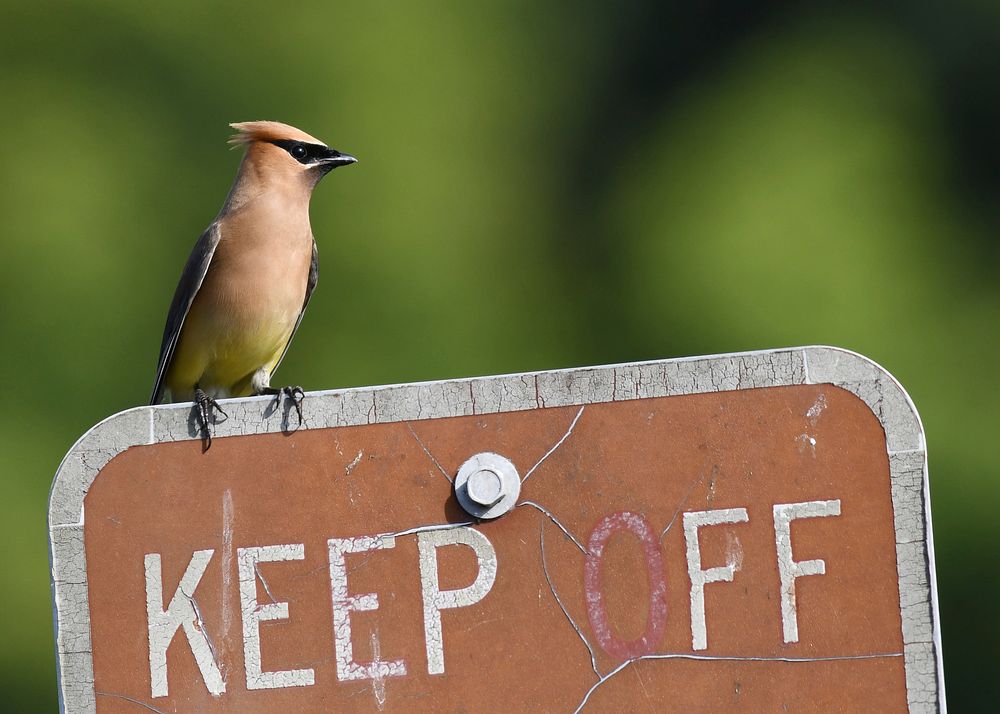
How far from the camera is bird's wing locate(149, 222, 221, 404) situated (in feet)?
12.1

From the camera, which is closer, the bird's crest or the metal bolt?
the metal bolt

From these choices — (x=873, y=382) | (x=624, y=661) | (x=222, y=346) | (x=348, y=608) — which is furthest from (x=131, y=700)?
(x=222, y=346)

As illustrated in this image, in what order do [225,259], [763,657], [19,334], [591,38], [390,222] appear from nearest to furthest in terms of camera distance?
[763,657], [225,259], [19,334], [390,222], [591,38]

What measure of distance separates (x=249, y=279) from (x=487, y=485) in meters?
1.89

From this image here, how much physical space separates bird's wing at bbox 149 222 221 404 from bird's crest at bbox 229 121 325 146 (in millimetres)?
333

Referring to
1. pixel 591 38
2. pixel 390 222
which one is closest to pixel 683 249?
pixel 390 222

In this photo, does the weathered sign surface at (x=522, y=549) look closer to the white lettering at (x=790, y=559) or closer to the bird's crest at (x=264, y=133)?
the white lettering at (x=790, y=559)

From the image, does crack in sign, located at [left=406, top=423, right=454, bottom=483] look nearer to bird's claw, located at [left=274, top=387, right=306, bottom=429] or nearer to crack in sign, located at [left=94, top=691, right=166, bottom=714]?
bird's claw, located at [left=274, top=387, right=306, bottom=429]

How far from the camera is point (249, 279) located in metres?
3.65

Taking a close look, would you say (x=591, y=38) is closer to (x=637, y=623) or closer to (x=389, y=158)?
(x=389, y=158)

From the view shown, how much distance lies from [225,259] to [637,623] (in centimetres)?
213

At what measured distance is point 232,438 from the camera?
78.8 inches

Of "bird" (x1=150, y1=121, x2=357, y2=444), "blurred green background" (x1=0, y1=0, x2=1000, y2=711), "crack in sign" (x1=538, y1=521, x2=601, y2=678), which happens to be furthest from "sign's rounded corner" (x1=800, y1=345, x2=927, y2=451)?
"blurred green background" (x1=0, y1=0, x2=1000, y2=711)

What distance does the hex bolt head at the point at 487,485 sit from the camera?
194 centimetres
